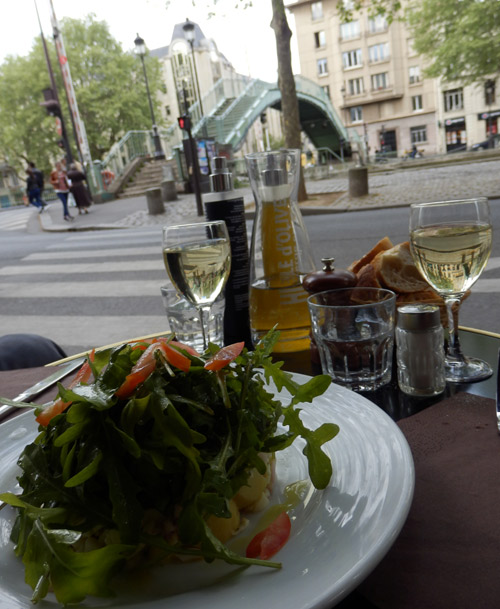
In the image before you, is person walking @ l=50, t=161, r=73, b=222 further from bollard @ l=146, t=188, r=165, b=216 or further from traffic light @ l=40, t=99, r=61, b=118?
bollard @ l=146, t=188, r=165, b=216

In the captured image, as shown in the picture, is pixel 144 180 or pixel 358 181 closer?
pixel 358 181

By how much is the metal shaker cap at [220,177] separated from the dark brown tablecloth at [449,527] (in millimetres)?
841

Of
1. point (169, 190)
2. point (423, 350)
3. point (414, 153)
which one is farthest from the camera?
point (414, 153)

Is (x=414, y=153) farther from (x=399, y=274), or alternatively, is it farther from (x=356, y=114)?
(x=399, y=274)

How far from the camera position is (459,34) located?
2041cm

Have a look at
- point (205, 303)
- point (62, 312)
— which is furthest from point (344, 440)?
point (62, 312)

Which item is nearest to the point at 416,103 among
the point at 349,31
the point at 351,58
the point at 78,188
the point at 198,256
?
the point at 351,58

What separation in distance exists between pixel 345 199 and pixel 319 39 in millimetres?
45802

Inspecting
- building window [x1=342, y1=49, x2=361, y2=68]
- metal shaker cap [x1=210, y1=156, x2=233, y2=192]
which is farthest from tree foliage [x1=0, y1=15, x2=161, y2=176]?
metal shaker cap [x1=210, y1=156, x2=233, y2=192]

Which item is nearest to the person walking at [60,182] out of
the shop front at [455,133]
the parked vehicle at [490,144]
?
the parked vehicle at [490,144]

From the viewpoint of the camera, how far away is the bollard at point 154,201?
14.4m

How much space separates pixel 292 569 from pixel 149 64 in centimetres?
4286

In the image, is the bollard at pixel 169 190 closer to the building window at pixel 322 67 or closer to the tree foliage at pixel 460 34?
the tree foliage at pixel 460 34

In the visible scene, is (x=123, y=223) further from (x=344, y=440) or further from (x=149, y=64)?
(x=149, y=64)
